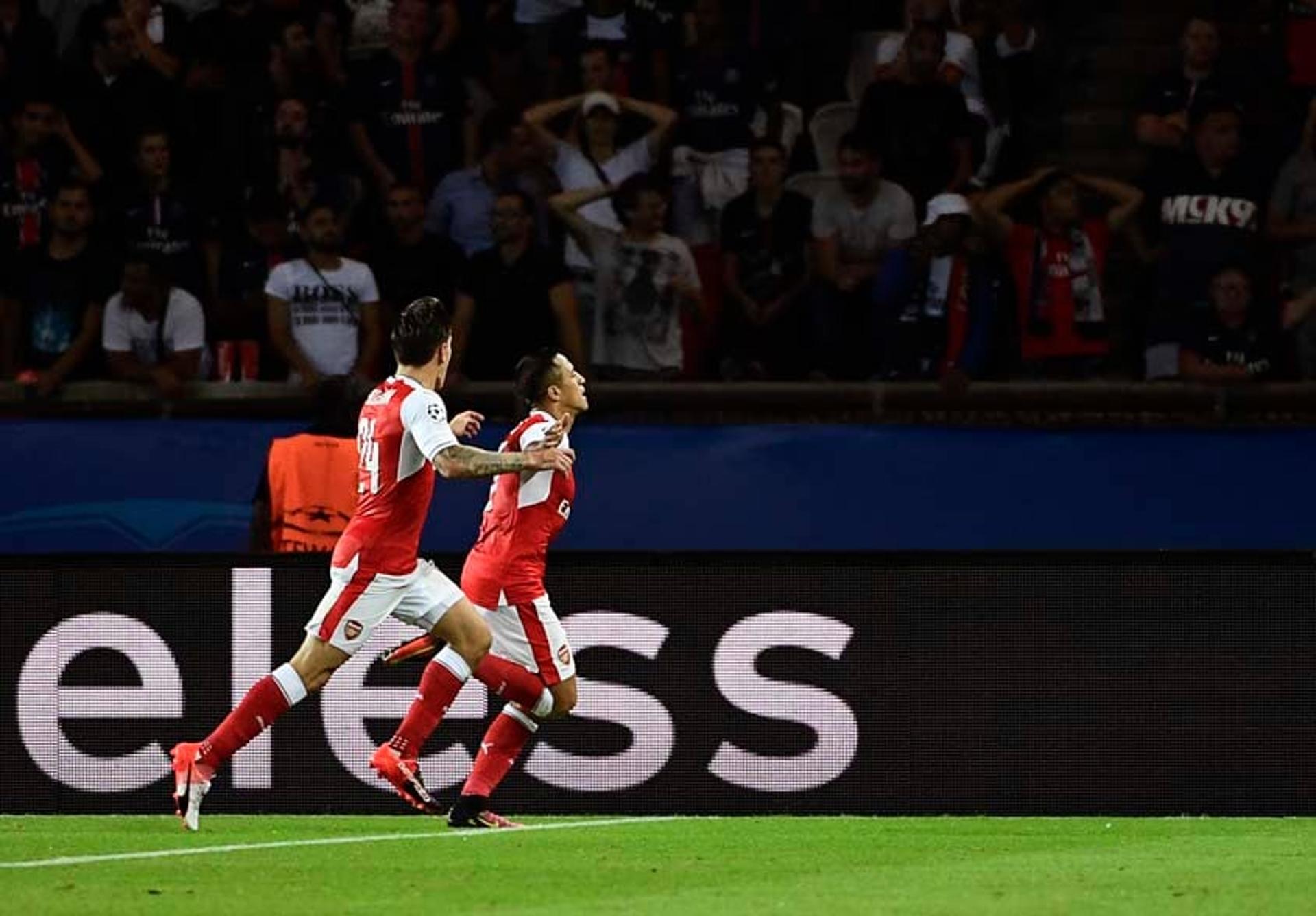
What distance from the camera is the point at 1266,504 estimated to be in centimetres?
1532

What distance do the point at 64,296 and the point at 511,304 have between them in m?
2.61

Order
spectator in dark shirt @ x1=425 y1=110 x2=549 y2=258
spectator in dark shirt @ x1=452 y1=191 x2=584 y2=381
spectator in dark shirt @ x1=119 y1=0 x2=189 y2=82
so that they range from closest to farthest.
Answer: spectator in dark shirt @ x1=452 y1=191 x2=584 y2=381 < spectator in dark shirt @ x1=425 y1=110 x2=549 y2=258 < spectator in dark shirt @ x1=119 y1=0 x2=189 y2=82

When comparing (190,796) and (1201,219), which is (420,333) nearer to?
(190,796)

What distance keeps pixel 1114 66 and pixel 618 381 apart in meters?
4.99

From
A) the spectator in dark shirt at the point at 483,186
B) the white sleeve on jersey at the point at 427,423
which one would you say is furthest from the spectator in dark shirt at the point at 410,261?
the white sleeve on jersey at the point at 427,423

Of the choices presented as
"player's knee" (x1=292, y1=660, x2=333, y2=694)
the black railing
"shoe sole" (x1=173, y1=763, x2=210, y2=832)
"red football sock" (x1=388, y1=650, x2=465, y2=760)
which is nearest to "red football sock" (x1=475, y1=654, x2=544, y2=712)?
"red football sock" (x1=388, y1=650, x2=465, y2=760)

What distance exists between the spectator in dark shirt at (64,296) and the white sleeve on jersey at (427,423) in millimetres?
5866

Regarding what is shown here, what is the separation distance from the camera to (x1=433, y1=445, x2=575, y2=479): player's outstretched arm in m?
10.3

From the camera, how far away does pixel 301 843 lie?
34.5 ft

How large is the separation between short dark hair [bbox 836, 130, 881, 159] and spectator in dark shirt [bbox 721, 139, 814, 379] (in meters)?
0.37

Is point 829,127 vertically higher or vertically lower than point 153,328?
higher

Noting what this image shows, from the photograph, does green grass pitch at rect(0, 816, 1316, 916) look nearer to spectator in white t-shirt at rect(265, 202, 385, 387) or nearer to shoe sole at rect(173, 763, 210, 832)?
shoe sole at rect(173, 763, 210, 832)

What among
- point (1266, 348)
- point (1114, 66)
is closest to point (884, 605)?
point (1266, 348)

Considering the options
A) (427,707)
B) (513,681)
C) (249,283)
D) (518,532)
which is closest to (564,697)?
(513,681)
